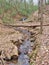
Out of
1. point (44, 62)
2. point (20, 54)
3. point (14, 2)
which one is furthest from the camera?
point (14, 2)

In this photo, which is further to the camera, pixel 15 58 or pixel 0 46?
pixel 0 46

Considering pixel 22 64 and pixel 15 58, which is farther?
pixel 15 58

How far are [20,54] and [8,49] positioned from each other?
4.59 feet

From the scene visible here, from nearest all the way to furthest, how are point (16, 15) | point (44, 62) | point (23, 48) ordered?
1. point (44, 62)
2. point (23, 48)
3. point (16, 15)

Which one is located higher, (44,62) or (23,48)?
(44,62)

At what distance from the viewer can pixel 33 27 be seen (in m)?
28.3

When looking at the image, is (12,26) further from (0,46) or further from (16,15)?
(16,15)

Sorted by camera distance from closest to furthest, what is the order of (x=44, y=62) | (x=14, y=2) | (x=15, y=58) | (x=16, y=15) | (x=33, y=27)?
(x=44, y=62)
(x=15, y=58)
(x=33, y=27)
(x=16, y=15)
(x=14, y=2)

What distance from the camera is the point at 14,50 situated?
15516 mm

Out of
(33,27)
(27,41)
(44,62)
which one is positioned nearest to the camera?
(44,62)

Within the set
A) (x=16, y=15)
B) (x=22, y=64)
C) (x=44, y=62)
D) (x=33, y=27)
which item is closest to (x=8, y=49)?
(x=22, y=64)

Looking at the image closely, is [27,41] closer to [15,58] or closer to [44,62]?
[15,58]

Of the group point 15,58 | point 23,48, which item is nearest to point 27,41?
point 23,48

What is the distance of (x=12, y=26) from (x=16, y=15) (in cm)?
1613
